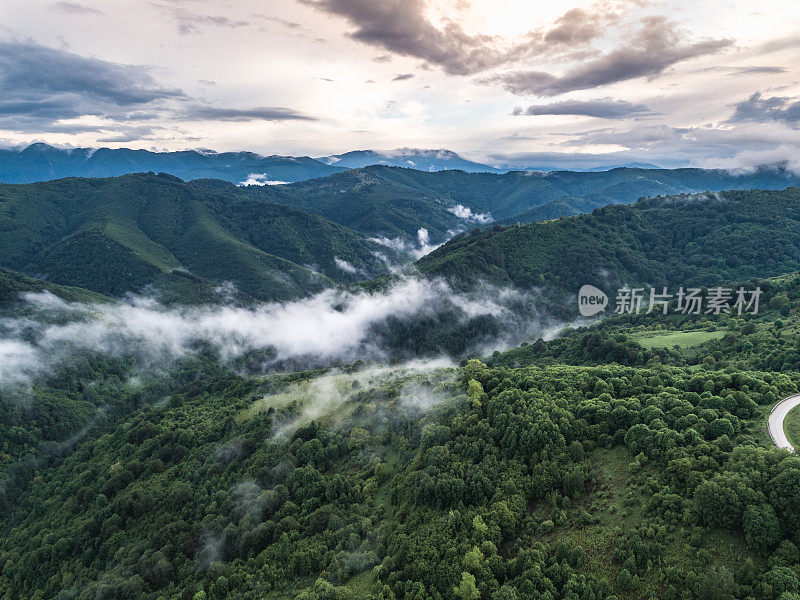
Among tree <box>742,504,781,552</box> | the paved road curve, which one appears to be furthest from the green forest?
the paved road curve

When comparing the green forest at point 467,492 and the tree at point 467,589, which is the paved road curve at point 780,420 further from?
the tree at point 467,589

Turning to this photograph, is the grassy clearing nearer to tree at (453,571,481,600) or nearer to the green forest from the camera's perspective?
the green forest

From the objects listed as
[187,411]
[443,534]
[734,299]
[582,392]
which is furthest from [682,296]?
[187,411]

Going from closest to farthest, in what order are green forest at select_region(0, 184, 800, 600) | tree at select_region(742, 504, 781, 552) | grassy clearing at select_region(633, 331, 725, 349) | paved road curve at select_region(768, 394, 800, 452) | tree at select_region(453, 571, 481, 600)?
tree at select_region(742, 504, 781, 552)
green forest at select_region(0, 184, 800, 600)
tree at select_region(453, 571, 481, 600)
paved road curve at select_region(768, 394, 800, 452)
grassy clearing at select_region(633, 331, 725, 349)

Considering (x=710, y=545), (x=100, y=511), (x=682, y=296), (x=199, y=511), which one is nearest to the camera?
(x=710, y=545)

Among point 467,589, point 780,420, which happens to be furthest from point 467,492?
point 780,420

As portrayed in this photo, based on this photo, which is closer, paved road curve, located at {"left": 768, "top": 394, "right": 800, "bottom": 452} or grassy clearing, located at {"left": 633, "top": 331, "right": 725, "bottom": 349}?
paved road curve, located at {"left": 768, "top": 394, "right": 800, "bottom": 452}

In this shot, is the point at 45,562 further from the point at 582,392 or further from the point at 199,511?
the point at 582,392
